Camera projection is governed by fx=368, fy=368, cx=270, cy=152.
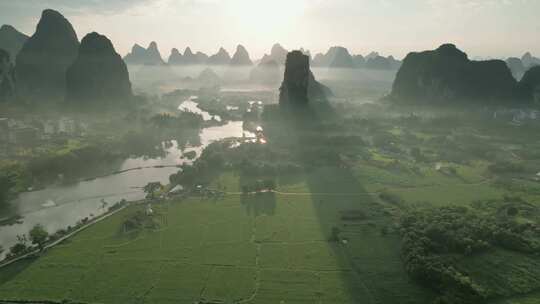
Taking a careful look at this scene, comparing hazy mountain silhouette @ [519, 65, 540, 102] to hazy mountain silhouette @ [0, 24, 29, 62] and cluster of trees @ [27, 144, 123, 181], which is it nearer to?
cluster of trees @ [27, 144, 123, 181]

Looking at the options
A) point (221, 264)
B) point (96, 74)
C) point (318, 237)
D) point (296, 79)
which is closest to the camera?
point (221, 264)

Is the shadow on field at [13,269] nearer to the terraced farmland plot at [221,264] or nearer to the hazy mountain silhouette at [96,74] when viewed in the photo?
the terraced farmland plot at [221,264]

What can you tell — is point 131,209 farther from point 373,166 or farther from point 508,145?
point 508,145

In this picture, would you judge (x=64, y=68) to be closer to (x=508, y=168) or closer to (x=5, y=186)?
(x=5, y=186)

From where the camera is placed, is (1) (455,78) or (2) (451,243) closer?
(2) (451,243)

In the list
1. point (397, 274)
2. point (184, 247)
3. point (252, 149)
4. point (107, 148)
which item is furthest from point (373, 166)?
point (107, 148)

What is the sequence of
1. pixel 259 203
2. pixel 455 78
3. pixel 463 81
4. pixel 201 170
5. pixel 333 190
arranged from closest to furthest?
pixel 259 203
pixel 333 190
pixel 201 170
pixel 463 81
pixel 455 78

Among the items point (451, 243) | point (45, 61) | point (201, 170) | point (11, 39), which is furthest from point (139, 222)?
point (11, 39)
